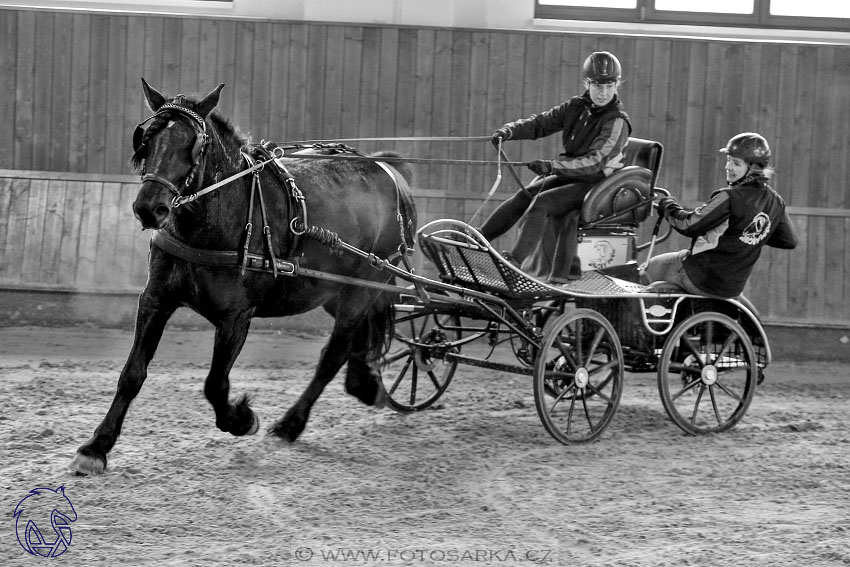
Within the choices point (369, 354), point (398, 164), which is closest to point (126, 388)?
point (369, 354)

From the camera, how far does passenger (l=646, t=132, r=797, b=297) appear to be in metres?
5.75

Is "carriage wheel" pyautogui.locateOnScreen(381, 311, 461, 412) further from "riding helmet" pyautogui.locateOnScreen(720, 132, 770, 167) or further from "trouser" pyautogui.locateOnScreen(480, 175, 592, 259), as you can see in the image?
"riding helmet" pyautogui.locateOnScreen(720, 132, 770, 167)

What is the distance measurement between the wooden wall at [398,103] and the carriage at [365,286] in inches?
119

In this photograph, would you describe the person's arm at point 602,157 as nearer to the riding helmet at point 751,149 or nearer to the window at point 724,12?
the riding helmet at point 751,149

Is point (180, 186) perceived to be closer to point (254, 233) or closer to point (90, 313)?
point (254, 233)

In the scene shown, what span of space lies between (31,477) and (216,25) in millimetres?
5580

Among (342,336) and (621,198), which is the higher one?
(621,198)

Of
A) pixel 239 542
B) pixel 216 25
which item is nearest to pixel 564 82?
pixel 216 25

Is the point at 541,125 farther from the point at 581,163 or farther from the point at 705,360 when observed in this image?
the point at 705,360

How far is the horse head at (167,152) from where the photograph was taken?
13.6 ft

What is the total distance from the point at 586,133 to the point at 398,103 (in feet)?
11.6

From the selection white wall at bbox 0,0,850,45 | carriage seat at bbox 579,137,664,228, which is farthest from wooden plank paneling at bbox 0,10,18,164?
carriage seat at bbox 579,137,664,228

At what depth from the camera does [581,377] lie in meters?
5.61

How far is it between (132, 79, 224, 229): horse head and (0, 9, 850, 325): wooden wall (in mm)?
4751
